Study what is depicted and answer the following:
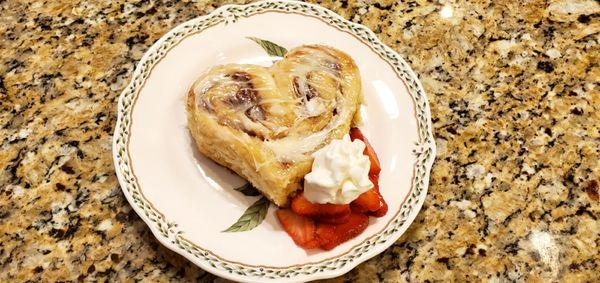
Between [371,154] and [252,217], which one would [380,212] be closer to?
[371,154]

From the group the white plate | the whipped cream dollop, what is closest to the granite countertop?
the white plate

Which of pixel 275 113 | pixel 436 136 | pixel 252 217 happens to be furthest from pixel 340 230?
pixel 436 136

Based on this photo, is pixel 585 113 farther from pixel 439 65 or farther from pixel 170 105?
pixel 170 105

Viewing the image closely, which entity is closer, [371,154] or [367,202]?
[367,202]

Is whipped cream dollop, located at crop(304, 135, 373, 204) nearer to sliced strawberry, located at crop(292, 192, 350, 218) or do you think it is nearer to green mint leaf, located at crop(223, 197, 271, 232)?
sliced strawberry, located at crop(292, 192, 350, 218)

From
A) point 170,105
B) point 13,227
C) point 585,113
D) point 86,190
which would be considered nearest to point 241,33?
point 170,105
